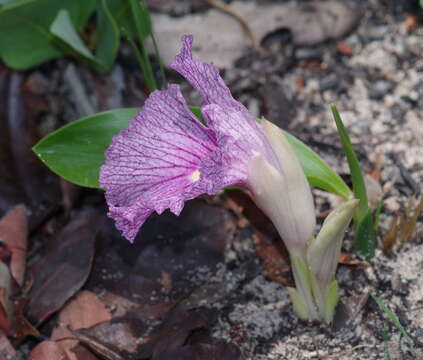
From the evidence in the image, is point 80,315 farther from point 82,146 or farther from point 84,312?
point 82,146

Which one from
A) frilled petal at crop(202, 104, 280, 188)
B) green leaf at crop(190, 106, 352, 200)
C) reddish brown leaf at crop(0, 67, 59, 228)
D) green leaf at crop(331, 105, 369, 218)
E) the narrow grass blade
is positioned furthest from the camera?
reddish brown leaf at crop(0, 67, 59, 228)

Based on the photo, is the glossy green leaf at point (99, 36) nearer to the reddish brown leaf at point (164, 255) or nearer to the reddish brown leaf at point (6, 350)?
the reddish brown leaf at point (164, 255)

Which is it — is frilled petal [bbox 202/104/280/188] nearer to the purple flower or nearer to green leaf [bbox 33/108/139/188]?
the purple flower

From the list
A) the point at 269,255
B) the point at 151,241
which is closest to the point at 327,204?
the point at 269,255

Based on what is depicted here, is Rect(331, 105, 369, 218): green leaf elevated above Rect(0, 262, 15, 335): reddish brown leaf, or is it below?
above

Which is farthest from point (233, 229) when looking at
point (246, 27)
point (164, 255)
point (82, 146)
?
point (246, 27)

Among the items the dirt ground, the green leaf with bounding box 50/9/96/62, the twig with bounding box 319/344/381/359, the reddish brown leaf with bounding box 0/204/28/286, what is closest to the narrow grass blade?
the green leaf with bounding box 50/9/96/62

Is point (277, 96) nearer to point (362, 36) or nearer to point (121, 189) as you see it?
point (362, 36)
